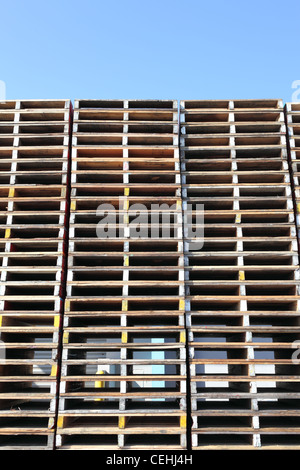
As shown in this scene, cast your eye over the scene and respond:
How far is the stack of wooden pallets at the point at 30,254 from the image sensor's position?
4.21m

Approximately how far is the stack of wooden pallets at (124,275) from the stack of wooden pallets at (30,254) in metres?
0.18

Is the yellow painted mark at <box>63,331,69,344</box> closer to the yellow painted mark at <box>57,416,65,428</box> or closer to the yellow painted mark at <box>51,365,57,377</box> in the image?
the yellow painted mark at <box>51,365,57,377</box>

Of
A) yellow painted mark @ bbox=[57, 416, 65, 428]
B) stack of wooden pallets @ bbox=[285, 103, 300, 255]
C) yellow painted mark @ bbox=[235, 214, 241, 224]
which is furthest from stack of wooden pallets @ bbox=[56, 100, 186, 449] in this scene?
stack of wooden pallets @ bbox=[285, 103, 300, 255]

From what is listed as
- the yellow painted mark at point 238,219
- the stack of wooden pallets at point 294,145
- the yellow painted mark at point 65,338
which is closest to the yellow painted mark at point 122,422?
the yellow painted mark at point 65,338

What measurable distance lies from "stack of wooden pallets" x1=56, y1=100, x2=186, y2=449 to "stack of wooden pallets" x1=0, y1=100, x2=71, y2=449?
0.18 metres

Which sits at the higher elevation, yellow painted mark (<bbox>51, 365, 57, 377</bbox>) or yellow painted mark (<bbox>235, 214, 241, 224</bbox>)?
yellow painted mark (<bbox>235, 214, 241, 224</bbox>)

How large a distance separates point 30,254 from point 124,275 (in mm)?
1181

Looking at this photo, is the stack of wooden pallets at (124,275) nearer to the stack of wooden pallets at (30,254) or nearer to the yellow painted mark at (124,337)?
the yellow painted mark at (124,337)

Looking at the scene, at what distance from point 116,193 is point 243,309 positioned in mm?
2226

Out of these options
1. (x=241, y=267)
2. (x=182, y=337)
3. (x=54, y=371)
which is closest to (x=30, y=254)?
(x=54, y=371)

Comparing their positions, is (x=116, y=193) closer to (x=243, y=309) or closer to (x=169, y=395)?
(x=243, y=309)

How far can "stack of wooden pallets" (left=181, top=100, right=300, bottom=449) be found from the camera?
13.7 ft

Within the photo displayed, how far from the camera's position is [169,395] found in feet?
13.4

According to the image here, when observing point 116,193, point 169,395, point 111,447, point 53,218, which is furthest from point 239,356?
point 53,218
